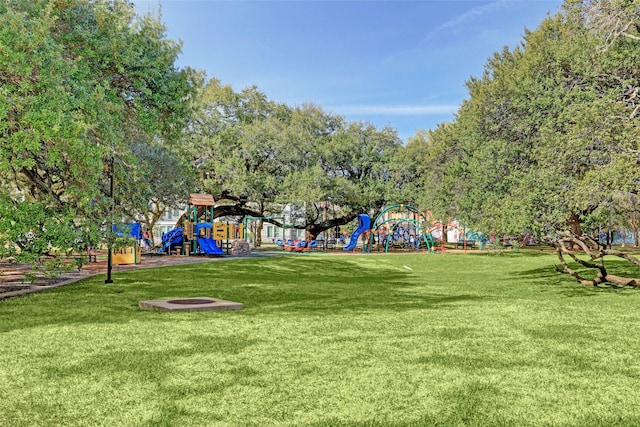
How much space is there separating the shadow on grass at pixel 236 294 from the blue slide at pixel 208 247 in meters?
9.18

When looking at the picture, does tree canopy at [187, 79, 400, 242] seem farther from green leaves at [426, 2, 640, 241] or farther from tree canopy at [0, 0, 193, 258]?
tree canopy at [0, 0, 193, 258]

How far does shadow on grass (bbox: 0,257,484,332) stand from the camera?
9555 millimetres

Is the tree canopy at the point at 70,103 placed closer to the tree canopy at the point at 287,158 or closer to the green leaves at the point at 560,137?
the green leaves at the point at 560,137

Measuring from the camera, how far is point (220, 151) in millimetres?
42281

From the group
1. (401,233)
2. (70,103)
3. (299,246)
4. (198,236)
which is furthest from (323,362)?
(401,233)

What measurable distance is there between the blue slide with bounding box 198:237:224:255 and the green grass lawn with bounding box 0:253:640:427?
1885 centimetres

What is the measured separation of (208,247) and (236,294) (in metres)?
18.9

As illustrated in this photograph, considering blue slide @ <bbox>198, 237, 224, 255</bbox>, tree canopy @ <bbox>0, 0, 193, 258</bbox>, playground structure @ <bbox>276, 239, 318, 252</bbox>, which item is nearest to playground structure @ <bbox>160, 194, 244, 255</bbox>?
blue slide @ <bbox>198, 237, 224, 255</bbox>

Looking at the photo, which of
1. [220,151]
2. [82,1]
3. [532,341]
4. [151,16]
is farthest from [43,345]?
[220,151]

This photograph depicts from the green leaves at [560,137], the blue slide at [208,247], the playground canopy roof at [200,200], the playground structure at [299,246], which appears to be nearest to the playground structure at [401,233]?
the playground structure at [299,246]

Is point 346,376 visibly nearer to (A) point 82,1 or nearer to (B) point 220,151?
(A) point 82,1

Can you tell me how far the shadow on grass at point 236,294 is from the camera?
31.3 feet

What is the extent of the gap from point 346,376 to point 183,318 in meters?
4.35

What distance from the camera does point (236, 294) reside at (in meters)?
13.2
